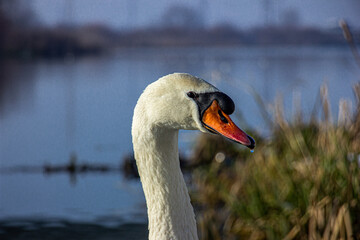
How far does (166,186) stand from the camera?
10.4ft

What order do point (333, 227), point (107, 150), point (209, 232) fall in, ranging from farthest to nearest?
point (107, 150)
point (209, 232)
point (333, 227)

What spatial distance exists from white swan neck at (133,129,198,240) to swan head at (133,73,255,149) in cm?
11

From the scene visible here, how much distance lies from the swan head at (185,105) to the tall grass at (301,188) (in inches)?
96.0

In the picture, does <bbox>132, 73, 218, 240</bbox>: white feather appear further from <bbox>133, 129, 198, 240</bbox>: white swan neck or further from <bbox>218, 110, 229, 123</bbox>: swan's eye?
<bbox>218, 110, 229, 123</bbox>: swan's eye

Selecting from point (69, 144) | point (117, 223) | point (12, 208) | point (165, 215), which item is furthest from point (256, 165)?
point (69, 144)

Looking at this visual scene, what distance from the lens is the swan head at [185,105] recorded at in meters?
3.00

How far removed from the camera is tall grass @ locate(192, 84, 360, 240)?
17.3ft

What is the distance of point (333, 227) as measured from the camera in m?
5.14

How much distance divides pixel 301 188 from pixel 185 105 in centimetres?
288

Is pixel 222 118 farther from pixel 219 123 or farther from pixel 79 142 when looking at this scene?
pixel 79 142

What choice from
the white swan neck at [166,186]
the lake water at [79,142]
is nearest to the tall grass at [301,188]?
the lake water at [79,142]

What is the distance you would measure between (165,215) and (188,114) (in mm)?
558

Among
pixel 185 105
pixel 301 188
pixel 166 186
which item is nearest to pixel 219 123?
pixel 185 105

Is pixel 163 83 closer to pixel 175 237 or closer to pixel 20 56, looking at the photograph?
pixel 175 237
